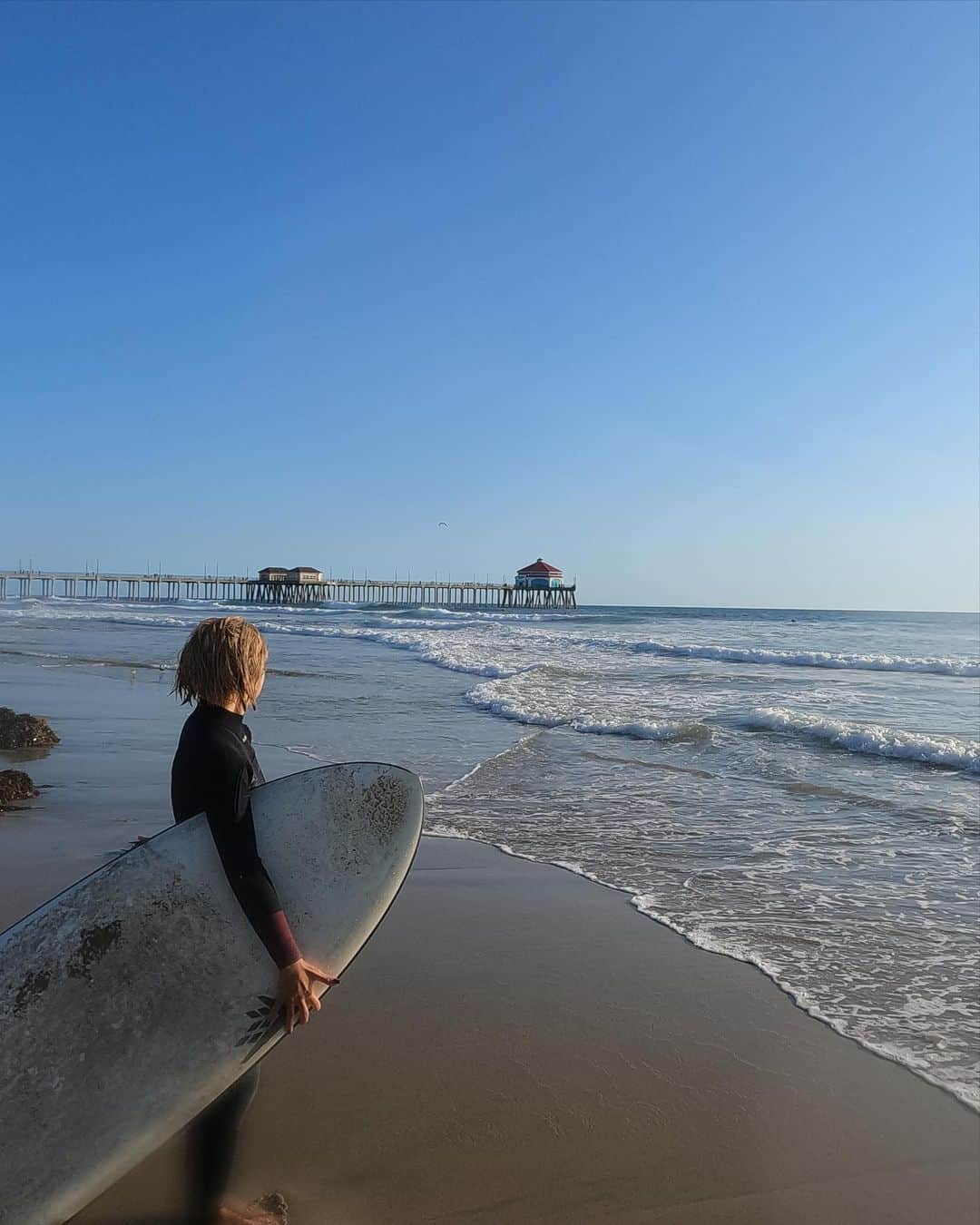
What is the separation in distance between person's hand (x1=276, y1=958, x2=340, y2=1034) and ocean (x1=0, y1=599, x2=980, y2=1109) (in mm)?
1974

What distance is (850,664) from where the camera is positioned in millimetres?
21422

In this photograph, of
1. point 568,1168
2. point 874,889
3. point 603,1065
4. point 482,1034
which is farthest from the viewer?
point 874,889

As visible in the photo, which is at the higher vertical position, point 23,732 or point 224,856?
point 224,856

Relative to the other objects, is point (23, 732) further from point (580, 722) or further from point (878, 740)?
point (878, 740)

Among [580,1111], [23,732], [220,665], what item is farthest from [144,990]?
[23,732]

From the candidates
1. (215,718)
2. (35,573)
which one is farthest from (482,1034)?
(35,573)

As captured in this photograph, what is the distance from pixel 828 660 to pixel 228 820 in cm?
2178

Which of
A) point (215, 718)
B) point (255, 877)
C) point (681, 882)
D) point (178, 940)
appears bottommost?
point (681, 882)

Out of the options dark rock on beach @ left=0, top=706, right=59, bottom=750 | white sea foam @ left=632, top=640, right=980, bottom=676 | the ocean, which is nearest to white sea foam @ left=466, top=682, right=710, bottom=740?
the ocean

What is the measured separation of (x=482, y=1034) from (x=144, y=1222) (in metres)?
1.19

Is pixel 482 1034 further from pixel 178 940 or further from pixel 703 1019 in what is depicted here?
pixel 178 940

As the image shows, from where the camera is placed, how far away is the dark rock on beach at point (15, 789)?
6020 mm

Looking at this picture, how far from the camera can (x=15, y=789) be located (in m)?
6.12

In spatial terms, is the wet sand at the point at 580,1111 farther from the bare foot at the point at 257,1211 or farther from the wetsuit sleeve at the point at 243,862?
the wetsuit sleeve at the point at 243,862
